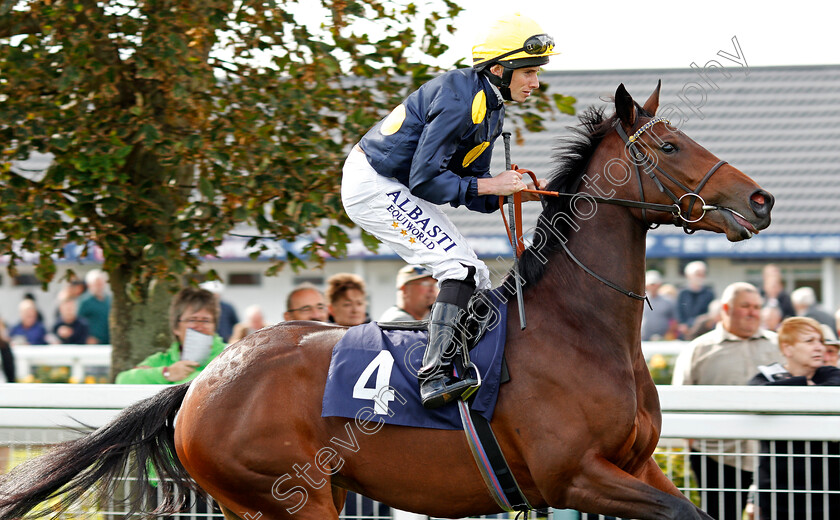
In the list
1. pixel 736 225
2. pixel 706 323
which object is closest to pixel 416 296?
pixel 736 225

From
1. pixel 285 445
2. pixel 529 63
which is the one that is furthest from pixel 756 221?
pixel 285 445

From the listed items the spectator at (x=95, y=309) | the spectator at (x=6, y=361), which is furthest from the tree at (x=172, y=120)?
the spectator at (x=95, y=309)

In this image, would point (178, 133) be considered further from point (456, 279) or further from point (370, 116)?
point (456, 279)

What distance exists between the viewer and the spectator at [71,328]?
9633 millimetres

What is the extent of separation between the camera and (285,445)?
3.27 m

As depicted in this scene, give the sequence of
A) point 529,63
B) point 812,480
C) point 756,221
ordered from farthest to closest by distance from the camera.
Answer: point 812,480
point 529,63
point 756,221

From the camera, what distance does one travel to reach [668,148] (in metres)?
3.17

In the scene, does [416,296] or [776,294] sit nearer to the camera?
[416,296]

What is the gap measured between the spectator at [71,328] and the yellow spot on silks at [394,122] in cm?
737

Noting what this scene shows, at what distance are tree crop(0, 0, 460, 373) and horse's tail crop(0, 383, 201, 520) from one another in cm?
105

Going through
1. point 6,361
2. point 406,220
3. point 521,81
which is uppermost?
point 521,81

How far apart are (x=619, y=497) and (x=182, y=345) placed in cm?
247

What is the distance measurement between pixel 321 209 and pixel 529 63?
59.2 inches

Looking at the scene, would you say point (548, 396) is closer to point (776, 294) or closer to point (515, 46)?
point (515, 46)
